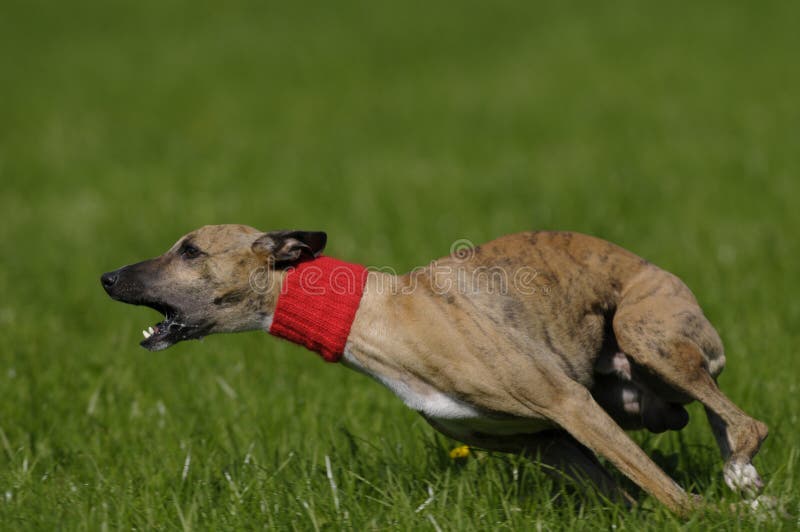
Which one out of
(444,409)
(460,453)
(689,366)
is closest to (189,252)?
(444,409)

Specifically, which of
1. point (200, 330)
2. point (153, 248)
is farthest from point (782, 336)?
point (153, 248)

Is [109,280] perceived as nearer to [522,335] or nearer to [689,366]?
[522,335]

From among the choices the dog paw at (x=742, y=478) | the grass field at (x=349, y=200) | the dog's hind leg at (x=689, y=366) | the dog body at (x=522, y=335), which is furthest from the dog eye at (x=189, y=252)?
the dog paw at (x=742, y=478)

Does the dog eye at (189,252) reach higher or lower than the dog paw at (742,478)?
higher

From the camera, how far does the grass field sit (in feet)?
15.4

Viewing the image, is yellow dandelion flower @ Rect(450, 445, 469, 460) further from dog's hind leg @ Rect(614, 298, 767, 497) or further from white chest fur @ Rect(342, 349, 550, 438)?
dog's hind leg @ Rect(614, 298, 767, 497)

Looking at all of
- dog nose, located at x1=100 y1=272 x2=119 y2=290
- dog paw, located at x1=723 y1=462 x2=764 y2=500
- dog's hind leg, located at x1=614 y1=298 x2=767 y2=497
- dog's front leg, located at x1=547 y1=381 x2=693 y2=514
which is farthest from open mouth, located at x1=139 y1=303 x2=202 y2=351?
dog paw, located at x1=723 y1=462 x2=764 y2=500

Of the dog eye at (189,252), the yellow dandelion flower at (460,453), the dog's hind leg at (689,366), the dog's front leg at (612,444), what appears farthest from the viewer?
the yellow dandelion flower at (460,453)

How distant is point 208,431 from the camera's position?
5.63 m

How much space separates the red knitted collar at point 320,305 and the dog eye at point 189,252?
1.38 ft

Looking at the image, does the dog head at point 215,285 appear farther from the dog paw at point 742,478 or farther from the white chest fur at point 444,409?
the dog paw at point 742,478

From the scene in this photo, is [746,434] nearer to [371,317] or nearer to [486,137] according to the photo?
[371,317]

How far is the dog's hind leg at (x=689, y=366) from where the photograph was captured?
448 centimetres

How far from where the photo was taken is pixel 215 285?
458 cm
